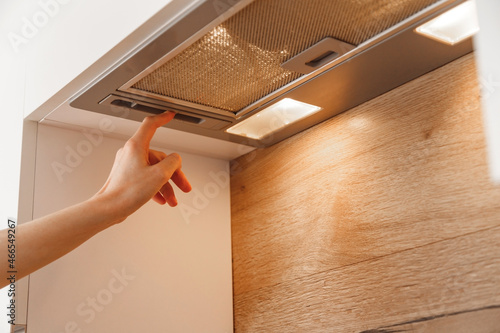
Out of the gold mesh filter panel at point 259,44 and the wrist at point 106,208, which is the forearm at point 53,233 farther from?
the gold mesh filter panel at point 259,44

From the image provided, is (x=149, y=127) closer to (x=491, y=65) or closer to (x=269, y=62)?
(x=269, y=62)

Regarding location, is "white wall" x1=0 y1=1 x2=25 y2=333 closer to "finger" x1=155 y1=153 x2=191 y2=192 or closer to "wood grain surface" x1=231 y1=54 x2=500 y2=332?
"finger" x1=155 y1=153 x2=191 y2=192

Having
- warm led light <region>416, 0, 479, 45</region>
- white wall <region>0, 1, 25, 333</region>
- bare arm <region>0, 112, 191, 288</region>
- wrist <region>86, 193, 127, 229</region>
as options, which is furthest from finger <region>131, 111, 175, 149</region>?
warm led light <region>416, 0, 479, 45</region>

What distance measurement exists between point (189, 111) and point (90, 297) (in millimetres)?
367

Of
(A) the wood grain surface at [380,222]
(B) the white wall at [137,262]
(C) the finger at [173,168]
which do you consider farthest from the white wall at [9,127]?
(A) the wood grain surface at [380,222]

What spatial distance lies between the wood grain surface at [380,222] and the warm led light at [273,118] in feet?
0.18

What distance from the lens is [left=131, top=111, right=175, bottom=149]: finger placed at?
995mm

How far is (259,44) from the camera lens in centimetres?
88

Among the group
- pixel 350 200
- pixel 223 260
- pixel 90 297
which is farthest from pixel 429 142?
pixel 90 297

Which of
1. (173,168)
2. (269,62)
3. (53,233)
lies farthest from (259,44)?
(53,233)

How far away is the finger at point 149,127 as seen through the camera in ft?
3.26

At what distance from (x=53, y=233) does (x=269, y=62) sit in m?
0.38

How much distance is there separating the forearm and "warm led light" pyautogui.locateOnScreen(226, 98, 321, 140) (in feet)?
1.10

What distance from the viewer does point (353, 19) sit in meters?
0.83
